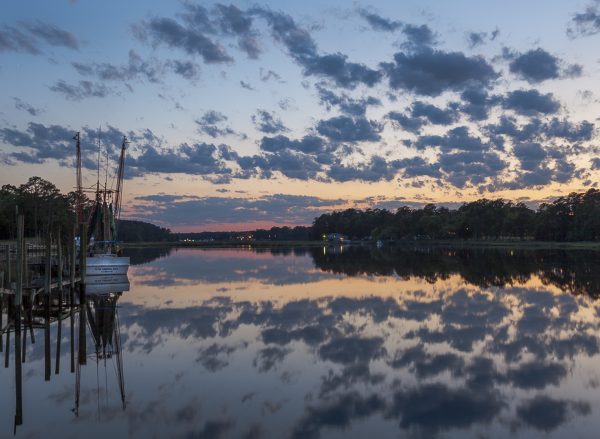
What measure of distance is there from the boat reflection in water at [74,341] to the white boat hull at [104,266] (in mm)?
12622

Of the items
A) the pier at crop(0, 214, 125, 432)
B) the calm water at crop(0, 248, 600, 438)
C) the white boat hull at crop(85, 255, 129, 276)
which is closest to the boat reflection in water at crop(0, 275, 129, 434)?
the pier at crop(0, 214, 125, 432)

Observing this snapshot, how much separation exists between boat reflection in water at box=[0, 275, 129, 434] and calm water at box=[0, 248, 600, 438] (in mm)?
157

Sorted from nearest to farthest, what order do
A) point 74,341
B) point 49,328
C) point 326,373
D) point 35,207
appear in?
point 326,373 < point 74,341 < point 49,328 < point 35,207

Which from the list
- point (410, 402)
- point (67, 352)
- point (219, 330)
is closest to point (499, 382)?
point (410, 402)

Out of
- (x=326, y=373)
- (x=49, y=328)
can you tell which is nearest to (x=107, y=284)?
(x=49, y=328)

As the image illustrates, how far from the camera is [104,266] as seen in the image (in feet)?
168

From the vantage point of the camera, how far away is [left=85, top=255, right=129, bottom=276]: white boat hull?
50781 mm

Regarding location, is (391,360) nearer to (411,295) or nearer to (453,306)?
(453,306)

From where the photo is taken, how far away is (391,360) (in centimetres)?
2031

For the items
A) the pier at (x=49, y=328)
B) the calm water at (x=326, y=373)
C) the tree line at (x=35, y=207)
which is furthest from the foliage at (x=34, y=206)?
the calm water at (x=326, y=373)

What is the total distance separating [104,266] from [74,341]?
28320 mm

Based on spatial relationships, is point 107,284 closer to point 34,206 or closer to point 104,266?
point 104,266

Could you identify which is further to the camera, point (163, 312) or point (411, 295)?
point (411, 295)

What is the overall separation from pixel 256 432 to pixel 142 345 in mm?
11671
